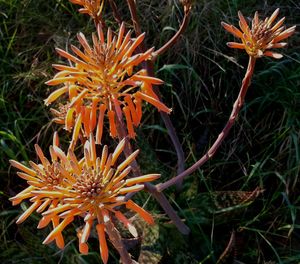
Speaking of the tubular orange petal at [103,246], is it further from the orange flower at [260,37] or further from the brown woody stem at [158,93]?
the brown woody stem at [158,93]

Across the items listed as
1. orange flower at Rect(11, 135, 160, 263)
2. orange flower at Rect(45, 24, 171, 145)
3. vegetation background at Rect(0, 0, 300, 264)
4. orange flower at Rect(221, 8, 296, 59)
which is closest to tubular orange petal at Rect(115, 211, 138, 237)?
orange flower at Rect(11, 135, 160, 263)

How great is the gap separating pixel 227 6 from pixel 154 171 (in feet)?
3.80

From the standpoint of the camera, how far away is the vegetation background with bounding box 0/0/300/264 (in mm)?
2072

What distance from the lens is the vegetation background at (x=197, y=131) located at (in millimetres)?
2072

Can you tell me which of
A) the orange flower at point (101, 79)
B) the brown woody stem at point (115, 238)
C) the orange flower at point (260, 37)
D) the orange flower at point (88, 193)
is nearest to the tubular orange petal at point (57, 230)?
the orange flower at point (88, 193)

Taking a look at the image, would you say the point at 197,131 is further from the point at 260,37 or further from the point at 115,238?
the point at 115,238

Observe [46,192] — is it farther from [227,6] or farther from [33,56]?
[227,6]

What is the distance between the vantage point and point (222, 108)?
2.56 metres

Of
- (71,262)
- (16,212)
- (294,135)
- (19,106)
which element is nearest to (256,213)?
(294,135)

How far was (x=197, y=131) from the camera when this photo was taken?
2.56 metres

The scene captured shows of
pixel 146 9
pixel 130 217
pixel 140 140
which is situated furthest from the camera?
pixel 146 9

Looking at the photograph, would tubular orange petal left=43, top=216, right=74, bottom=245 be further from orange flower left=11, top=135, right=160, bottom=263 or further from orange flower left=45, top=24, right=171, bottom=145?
orange flower left=45, top=24, right=171, bottom=145

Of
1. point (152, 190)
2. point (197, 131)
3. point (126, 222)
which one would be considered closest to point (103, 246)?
point (126, 222)

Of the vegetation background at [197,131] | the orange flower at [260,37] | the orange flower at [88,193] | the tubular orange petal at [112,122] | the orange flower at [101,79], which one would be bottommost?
the vegetation background at [197,131]
